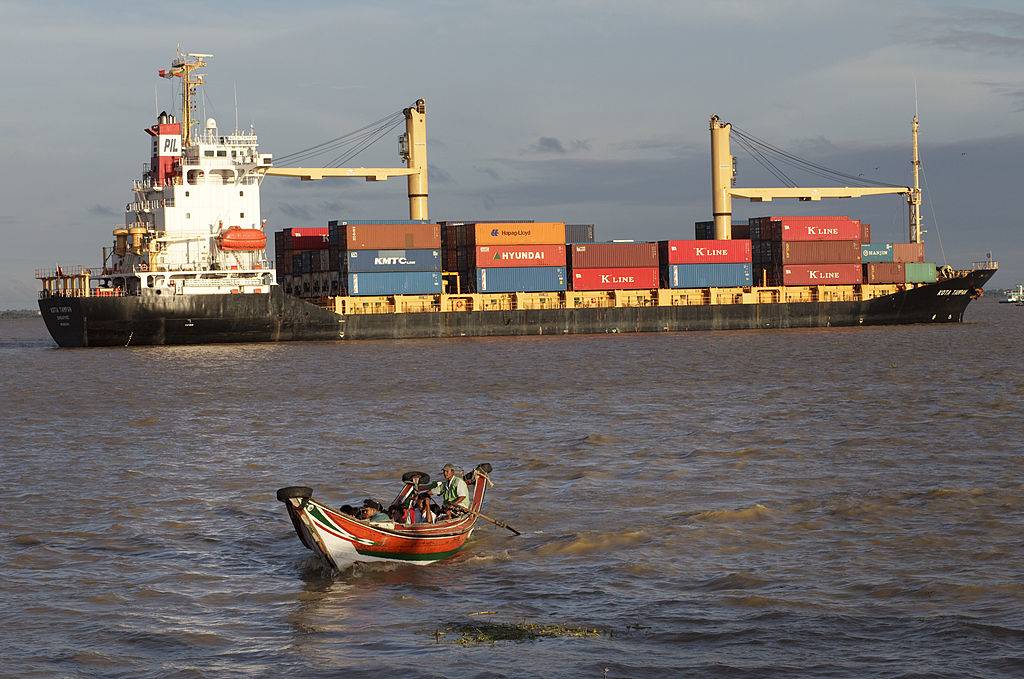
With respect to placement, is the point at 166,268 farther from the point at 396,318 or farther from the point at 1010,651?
the point at 1010,651

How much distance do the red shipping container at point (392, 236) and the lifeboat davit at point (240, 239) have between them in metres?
6.69

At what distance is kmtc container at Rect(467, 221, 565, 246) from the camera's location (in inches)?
3108

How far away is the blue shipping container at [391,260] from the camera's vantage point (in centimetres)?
7519

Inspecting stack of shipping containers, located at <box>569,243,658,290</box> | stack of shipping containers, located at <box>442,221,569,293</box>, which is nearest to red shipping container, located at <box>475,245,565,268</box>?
stack of shipping containers, located at <box>442,221,569,293</box>

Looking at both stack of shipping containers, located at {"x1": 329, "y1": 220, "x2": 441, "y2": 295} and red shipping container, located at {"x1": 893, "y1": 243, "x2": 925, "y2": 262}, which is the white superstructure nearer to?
stack of shipping containers, located at {"x1": 329, "y1": 220, "x2": 441, "y2": 295}

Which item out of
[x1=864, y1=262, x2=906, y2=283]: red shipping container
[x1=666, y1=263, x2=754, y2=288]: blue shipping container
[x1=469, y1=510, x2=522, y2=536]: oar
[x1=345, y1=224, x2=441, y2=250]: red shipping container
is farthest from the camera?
[x1=864, y1=262, x2=906, y2=283]: red shipping container

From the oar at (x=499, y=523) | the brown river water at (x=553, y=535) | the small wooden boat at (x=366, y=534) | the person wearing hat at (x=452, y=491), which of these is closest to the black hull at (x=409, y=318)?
the brown river water at (x=553, y=535)

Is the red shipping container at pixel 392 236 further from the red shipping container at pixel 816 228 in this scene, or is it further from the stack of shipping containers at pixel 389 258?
the red shipping container at pixel 816 228

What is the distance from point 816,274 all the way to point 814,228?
Answer: 3261 mm

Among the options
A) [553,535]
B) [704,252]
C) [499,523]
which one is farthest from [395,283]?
[499,523]

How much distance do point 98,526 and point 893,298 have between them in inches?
2918

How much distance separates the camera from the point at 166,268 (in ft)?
224

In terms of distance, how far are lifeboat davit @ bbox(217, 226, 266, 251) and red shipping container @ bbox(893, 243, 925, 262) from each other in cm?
4667

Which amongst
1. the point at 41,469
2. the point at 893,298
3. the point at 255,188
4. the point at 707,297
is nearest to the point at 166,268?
the point at 255,188
